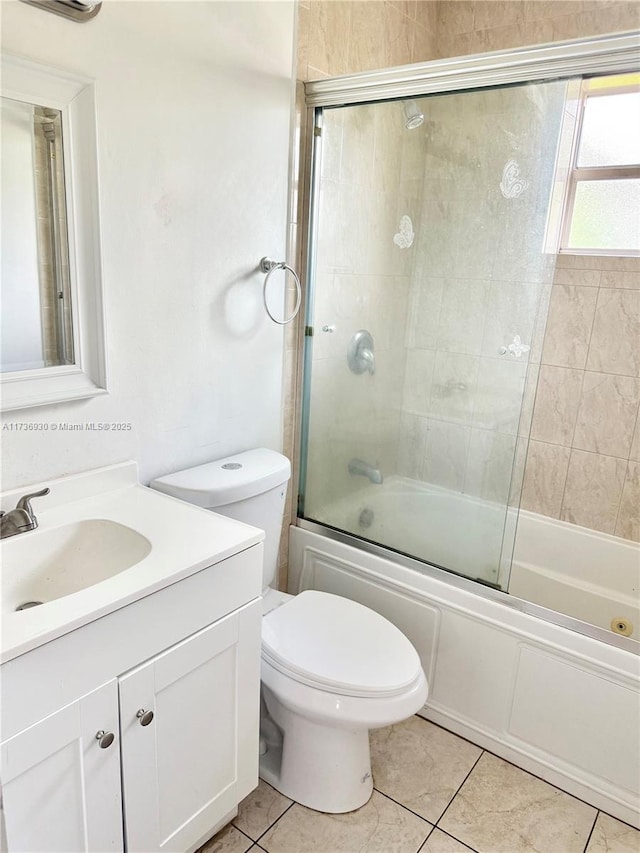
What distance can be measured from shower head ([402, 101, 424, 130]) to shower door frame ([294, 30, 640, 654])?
41 millimetres

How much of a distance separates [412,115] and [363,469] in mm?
1198

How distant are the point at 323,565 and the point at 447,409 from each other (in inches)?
28.0

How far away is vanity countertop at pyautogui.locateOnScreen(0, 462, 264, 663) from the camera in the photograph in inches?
39.9

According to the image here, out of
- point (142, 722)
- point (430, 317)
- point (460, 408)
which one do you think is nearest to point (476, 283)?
point (430, 317)

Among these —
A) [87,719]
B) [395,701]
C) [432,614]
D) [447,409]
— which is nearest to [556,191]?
[447,409]

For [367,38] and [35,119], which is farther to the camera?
[367,38]

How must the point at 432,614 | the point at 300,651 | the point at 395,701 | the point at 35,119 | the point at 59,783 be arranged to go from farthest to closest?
1. the point at 432,614
2. the point at 300,651
3. the point at 395,701
4. the point at 35,119
5. the point at 59,783

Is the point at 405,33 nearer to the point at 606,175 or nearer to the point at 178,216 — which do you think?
the point at 606,175

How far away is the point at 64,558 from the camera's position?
4.49 feet

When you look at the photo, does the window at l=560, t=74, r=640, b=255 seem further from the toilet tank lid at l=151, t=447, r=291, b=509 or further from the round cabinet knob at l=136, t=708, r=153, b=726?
the round cabinet knob at l=136, t=708, r=153, b=726

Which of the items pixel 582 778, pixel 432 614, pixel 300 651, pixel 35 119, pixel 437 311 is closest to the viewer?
pixel 35 119

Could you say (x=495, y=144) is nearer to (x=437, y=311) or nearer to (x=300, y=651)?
(x=437, y=311)

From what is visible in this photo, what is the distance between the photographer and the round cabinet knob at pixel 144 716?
118 centimetres

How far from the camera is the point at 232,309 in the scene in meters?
1.81
